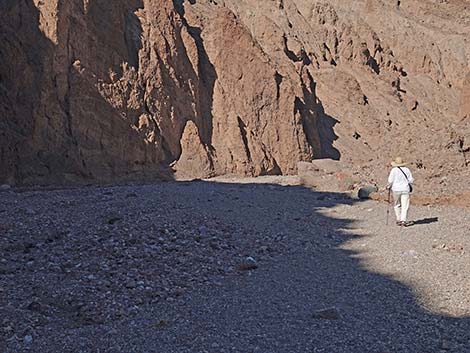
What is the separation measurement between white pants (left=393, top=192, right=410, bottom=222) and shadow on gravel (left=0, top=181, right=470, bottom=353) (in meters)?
1.08

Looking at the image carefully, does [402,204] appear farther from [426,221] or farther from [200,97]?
[200,97]

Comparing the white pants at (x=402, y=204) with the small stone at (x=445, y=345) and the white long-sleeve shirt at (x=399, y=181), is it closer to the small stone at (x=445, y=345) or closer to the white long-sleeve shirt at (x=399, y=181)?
the white long-sleeve shirt at (x=399, y=181)

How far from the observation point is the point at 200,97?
2772 cm

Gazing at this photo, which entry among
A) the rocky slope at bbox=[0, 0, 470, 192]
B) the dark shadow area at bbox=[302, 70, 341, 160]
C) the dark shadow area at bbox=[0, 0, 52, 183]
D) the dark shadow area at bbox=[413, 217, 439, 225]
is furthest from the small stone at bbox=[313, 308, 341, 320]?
the dark shadow area at bbox=[302, 70, 341, 160]

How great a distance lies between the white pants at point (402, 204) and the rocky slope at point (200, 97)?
5507 mm

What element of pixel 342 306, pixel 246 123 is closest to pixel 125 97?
pixel 246 123

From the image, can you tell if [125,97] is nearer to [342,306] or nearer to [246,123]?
[246,123]

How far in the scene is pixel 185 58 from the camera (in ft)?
89.8

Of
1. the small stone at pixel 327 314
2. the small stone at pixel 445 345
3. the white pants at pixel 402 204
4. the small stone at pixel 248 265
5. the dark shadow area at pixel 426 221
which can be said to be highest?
the white pants at pixel 402 204

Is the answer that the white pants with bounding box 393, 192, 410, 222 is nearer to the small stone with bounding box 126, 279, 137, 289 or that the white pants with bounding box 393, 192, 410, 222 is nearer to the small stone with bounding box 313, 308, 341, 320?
the small stone with bounding box 313, 308, 341, 320

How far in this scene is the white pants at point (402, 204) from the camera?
12.1 meters

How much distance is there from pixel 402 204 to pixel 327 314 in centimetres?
646

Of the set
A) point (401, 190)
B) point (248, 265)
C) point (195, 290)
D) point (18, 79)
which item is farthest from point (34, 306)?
point (18, 79)

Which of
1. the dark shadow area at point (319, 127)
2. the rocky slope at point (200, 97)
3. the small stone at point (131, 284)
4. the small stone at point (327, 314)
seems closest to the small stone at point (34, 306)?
the small stone at point (131, 284)
